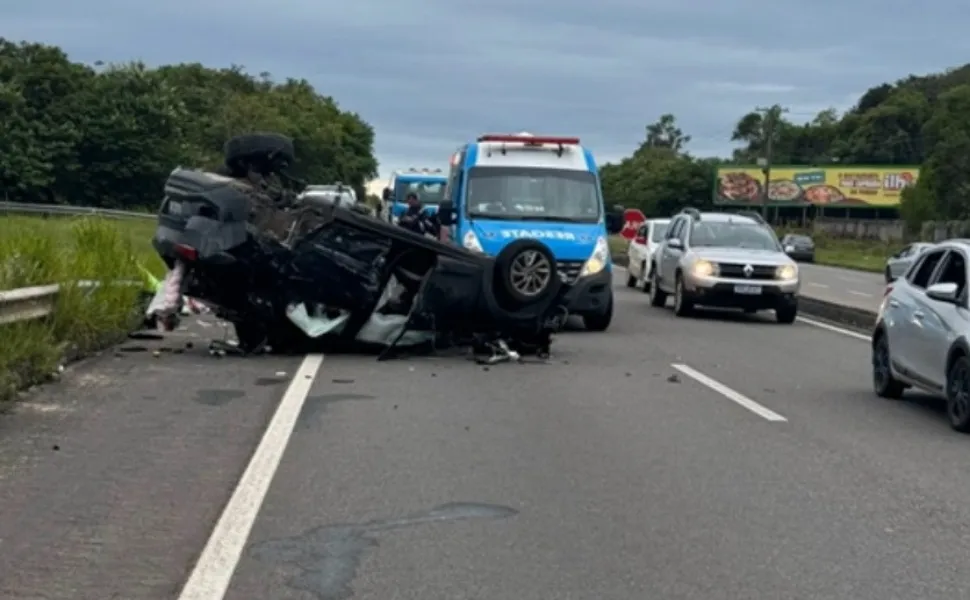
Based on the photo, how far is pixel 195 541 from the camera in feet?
25.7

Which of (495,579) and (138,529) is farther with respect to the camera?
(138,529)

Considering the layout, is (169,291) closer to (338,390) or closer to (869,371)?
(338,390)

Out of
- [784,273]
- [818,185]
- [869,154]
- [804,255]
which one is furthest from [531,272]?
[869,154]

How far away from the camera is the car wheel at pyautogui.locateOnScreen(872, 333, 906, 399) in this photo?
14.6 meters

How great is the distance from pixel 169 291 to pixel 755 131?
531ft

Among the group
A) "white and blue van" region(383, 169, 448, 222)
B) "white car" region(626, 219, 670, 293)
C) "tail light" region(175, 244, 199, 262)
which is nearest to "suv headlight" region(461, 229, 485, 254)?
"tail light" region(175, 244, 199, 262)

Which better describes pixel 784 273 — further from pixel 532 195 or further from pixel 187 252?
pixel 187 252

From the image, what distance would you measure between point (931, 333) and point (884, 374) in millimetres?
1521

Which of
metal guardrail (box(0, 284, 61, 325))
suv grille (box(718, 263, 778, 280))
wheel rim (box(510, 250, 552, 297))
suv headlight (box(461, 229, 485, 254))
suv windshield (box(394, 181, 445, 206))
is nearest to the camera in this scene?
metal guardrail (box(0, 284, 61, 325))

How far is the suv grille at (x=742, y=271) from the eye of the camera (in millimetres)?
25062

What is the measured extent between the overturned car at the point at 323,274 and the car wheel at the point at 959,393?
564 cm

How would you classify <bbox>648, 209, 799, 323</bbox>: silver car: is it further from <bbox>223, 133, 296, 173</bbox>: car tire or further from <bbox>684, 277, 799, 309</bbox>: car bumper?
<bbox>223, 133, 296, 173</bbox>: car tire

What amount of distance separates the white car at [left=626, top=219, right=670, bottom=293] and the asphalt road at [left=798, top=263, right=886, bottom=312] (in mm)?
3592

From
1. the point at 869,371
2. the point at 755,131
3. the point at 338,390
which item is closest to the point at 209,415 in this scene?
the point at 338,390
